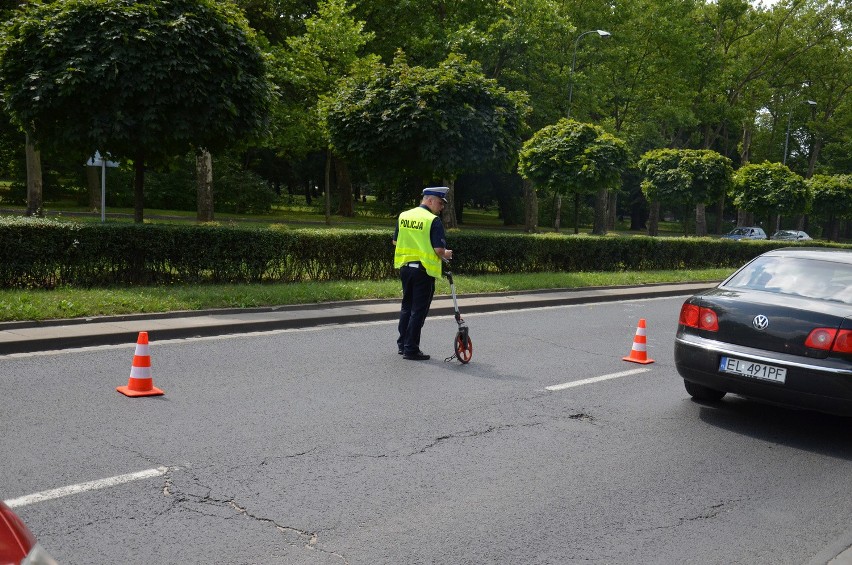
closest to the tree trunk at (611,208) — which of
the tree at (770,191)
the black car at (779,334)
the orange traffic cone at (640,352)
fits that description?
the tree at (770,191)

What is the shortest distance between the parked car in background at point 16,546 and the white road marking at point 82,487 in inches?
104

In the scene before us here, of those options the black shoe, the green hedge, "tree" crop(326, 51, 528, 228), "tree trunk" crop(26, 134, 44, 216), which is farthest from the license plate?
"tree trunk" crop(26, 134, 44, 216)

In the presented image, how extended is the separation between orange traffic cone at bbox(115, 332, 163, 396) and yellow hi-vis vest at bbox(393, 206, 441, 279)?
294cm

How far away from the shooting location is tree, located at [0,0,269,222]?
13.4m

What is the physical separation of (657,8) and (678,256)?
26.6 meters

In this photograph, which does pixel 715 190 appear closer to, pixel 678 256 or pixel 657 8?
pixel 678 256

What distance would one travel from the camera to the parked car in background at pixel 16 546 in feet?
6.03

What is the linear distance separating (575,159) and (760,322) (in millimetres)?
20810

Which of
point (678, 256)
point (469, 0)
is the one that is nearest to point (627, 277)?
point (678, 256)

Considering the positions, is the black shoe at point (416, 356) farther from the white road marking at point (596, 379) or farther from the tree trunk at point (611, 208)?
the tree trunk at point (611, 208)

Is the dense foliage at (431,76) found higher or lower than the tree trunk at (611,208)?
higher

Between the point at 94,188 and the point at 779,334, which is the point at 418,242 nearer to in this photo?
the point at 779,334

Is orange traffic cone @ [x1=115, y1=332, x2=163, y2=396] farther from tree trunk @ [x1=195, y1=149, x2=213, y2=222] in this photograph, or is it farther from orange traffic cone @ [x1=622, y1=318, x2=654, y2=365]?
tree trunk @ [x1=195, y1=149, x2=213, y2=222]

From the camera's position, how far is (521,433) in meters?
6.39
